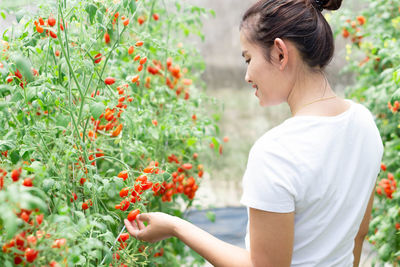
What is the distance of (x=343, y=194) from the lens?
93 centimetres

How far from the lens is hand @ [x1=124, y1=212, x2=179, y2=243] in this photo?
3.39 ft

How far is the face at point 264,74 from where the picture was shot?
37.6 inches

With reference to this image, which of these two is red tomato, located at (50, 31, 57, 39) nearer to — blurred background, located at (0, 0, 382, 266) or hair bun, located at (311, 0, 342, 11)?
hair bun, located at (311, 0, 342, 11)

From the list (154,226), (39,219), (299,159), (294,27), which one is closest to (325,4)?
(294,27)

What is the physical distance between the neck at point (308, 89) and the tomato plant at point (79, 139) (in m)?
0.36

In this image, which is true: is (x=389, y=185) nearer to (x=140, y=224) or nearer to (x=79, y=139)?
(x=140, y=224)

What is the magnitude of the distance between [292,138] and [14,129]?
616mm

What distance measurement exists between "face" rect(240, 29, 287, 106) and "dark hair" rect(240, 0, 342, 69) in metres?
0.01

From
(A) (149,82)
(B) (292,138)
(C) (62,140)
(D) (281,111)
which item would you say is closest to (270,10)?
(B) (292,138)

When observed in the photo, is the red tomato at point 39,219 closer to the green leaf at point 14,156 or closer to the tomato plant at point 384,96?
the green leaf at point 14,156

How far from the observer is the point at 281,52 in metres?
0.94

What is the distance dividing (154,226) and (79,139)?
0.25 m

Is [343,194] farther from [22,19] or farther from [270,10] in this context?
[22,19]

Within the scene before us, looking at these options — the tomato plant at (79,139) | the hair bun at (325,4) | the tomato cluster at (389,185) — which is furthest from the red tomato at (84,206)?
the tomato cluster at (389,185)
